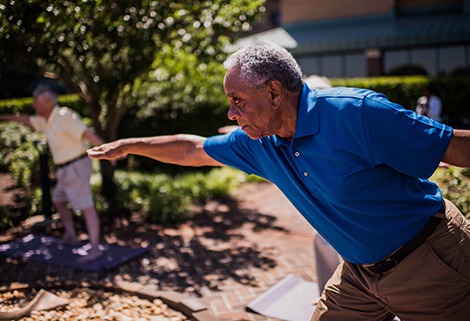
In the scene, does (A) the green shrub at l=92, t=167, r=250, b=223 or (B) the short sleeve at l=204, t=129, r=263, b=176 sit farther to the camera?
(A) the green shrub at l=92, t=167, r=250, b=223

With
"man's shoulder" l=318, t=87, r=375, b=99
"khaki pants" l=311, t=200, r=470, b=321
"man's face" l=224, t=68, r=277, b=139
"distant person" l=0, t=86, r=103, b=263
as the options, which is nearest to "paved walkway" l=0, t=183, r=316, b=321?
"distant person" l=0, t=86, r=103, b=263

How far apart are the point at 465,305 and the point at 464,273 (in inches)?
5.7

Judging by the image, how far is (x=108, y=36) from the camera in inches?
228

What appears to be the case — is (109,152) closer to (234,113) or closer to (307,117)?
(234,113)

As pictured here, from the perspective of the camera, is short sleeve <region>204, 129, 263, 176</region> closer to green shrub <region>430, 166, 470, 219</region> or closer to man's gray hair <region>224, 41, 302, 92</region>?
man's gray hair <region>224, 41, 302, 92</region>

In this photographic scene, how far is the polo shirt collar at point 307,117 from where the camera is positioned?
2.12 meters

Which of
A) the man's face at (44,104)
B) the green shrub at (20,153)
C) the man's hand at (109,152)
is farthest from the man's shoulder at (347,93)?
the green shrub at (20,153)

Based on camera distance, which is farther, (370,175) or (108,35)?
(108,35)

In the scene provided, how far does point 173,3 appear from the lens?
587 centimetres

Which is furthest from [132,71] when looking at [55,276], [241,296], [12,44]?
[241,296]

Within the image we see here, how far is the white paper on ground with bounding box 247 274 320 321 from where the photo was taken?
13.0 ft

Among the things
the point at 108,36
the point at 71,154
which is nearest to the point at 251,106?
the point at 71,154

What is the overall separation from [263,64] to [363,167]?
61 centimetres

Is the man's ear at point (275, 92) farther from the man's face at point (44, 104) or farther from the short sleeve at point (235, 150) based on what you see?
the man's face at point (44, 104)
